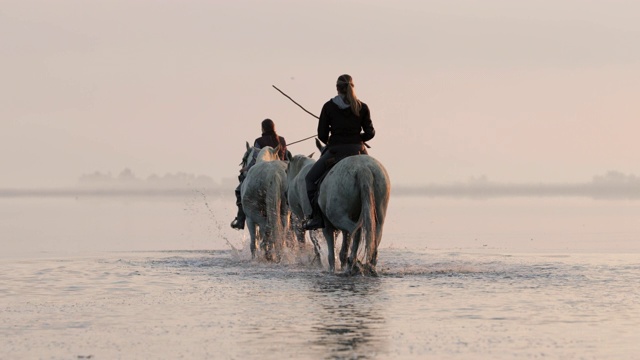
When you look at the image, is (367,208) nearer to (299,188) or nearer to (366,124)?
(366,124)

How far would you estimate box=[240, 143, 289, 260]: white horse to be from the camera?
19656mm

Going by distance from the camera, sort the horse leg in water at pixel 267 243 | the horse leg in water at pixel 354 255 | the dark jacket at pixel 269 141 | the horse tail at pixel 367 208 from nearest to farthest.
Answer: the horse tail at pixel 367 208 → the horse leg in water at pixel 354 255 → the horse leg in water at pixel 267 243 → the dark jacket at pixel 269 141

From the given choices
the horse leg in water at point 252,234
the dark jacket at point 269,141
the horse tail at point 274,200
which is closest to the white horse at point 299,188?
the horse tail at point 274,200

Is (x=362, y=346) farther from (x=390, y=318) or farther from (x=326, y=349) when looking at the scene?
(x=390, y=318)

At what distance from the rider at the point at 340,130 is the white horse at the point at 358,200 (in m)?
0.28

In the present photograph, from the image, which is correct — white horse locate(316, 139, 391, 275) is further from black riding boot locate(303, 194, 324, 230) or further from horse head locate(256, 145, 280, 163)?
horse head locate(256, 145, 280, 163)

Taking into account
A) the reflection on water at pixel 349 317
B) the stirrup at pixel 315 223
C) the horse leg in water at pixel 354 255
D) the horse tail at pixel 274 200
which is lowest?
the reflection on water at pixel 349 317

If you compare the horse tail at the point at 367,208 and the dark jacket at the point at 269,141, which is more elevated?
the dark jacket at the point at 269,141

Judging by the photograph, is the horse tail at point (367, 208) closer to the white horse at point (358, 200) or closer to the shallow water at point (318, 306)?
the white horse at point (358, 200)

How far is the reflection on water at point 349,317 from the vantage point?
399 inches

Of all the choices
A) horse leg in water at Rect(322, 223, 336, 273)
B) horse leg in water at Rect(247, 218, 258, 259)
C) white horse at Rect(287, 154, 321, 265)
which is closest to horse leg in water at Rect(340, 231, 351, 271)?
horse leg in water at Rect(322, 223, 336, 273)

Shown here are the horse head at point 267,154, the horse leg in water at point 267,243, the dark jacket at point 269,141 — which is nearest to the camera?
the horse leg in water at point 267,243

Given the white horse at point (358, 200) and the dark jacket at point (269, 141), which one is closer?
the white horse at point (358, 200)

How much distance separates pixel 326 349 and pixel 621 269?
8.56m
